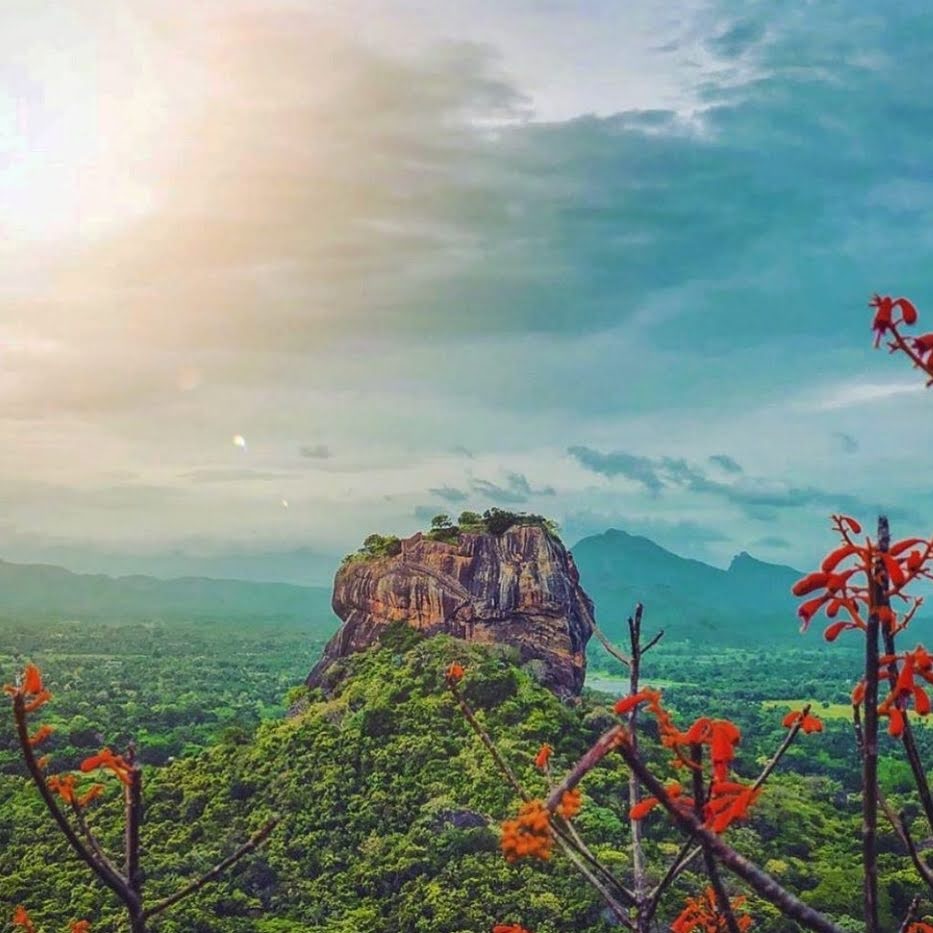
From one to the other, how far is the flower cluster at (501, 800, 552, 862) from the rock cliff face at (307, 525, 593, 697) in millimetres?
35019

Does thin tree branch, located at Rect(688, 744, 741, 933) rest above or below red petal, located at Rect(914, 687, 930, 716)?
below

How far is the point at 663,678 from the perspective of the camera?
361ft

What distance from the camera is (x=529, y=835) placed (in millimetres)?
1382

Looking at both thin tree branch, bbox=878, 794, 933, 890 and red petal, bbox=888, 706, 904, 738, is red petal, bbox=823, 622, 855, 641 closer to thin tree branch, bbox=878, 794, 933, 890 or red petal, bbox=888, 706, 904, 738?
red petal, bbox=888, 706, 904, 738

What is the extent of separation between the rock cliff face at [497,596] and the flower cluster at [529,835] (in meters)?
35.0

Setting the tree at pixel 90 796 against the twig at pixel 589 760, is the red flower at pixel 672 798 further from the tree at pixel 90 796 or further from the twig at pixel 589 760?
the tree at pixel 90 796

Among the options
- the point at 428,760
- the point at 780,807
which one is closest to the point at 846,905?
the point at 780,807

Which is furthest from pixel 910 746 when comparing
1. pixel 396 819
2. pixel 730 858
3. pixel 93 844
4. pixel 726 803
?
pixel 396 819

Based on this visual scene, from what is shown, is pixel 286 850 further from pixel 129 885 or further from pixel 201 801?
pixel 129 885

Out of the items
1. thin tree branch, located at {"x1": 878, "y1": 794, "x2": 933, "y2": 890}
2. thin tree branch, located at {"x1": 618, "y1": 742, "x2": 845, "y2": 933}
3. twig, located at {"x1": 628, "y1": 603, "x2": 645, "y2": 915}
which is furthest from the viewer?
twig, located at {"x1": 628, "y1": 603, "x2": 645, "y2": 915}

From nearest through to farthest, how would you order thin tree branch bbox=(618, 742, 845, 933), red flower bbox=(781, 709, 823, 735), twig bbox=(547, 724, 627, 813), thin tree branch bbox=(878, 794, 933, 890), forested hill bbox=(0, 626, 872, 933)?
1. twig bbox=(547, 724, 627, 813)
2. thin tree branch bbox=(618, 742, 845, 933)
3. thin tree branch bbox=(878, 794, 933, 890)
4. red flower bbox=(781, 709, 823, 735)
5. forested hill bbox=(0, 626, 872, 933)

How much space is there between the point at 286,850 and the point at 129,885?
1130 inches

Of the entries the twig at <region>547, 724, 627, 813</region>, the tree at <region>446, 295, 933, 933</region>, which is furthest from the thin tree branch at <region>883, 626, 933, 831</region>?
the twig at <region>547, 724, 627, 813</region>

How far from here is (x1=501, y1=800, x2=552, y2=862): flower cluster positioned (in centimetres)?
137
